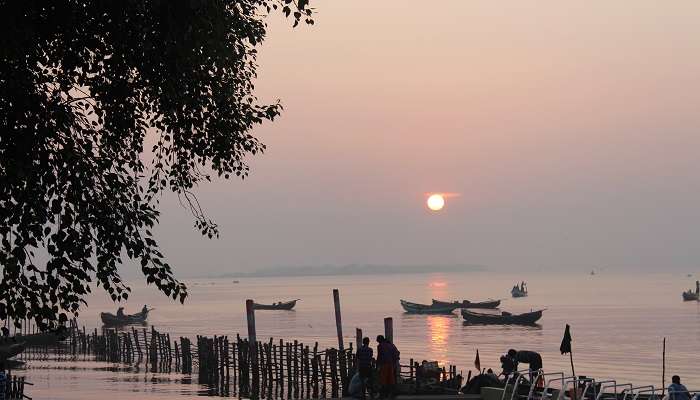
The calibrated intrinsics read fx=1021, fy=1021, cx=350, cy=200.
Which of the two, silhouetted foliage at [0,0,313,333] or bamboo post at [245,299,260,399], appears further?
bamboo post at [245,299,260,399]

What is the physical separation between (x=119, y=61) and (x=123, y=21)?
2.53ft

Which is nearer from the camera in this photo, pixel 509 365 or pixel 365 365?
pixel 365 365

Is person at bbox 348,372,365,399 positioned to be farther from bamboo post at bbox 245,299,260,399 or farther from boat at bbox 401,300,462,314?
boat at bbox 401,300,462,314

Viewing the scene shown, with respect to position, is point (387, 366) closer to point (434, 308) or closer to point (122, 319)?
point (122, 319)

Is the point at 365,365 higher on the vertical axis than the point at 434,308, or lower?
lower

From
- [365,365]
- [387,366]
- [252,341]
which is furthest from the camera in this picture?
[252,341]

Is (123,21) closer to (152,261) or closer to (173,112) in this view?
(173,112)

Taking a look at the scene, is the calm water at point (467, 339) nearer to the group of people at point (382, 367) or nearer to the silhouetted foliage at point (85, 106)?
the group of people at point (382, 367)

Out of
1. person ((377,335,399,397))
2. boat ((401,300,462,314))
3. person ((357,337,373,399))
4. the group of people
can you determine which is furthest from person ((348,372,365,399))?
boat ((401,300,462,314))

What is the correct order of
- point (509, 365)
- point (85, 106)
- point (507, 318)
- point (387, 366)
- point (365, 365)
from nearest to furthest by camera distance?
point (85, 106) < point (387, 366) < point (365, 365) < point (509, 365) < point (507, 318)

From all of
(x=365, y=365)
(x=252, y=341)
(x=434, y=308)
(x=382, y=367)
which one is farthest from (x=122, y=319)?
(x=382, y=367)

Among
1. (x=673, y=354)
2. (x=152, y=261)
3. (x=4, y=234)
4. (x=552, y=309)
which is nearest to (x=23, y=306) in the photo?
(x=4, y=234)

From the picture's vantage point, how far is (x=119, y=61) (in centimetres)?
1345

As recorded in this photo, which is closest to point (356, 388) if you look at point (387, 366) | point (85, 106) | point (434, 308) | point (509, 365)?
point (387, 366)
